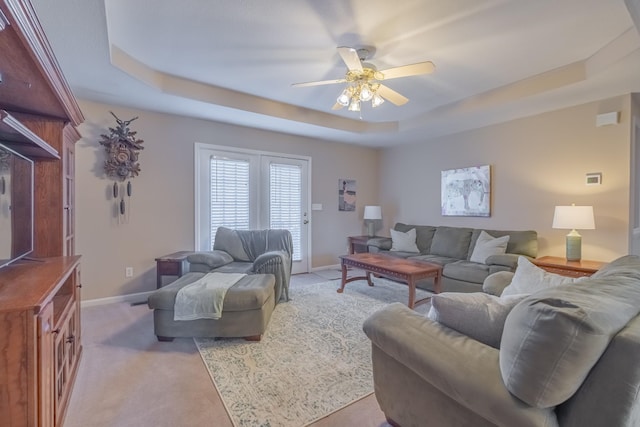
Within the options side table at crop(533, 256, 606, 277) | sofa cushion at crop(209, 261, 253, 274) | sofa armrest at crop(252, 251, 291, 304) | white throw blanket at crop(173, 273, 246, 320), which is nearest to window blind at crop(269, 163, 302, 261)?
sofa cushion at crop(209, 261, 253, 274)

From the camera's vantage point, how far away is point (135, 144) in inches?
143

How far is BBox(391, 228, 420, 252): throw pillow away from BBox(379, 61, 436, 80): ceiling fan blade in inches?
116

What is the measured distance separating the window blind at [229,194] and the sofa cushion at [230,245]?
38cm

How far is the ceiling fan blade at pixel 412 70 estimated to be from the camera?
2314 mm

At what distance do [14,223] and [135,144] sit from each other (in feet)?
6.68

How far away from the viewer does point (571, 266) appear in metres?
3.09

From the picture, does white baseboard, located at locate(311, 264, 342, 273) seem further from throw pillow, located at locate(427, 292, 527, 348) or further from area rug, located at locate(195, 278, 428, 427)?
throw pillow, located at locate(427, 292, 527, 348)

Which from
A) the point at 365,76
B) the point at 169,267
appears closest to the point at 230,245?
the point at 169,267

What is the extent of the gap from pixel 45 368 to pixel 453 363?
1636 mm

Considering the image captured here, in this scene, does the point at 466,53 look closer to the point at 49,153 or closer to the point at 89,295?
the point at 49,153

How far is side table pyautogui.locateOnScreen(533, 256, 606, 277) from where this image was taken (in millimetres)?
2999

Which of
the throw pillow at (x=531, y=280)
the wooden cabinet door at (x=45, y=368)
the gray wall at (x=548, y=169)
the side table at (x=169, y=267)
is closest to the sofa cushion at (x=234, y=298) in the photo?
the side table at (x=169, y=267)

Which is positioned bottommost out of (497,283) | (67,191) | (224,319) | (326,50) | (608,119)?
(224,319)

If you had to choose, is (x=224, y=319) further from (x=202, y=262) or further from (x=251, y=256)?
(x=251, y=256)
